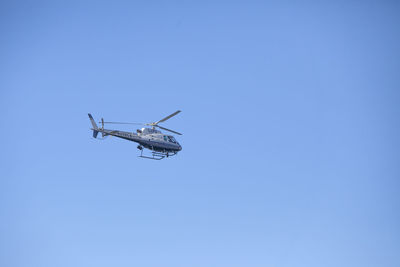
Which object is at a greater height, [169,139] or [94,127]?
[169,139]

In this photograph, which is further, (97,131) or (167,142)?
(167,142)

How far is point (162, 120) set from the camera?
63.4m

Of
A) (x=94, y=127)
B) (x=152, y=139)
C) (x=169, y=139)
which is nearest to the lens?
(x=94, y=127)

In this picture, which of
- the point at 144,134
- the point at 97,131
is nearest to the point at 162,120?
the point at 144,134

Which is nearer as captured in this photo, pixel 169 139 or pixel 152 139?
pixel 152 139

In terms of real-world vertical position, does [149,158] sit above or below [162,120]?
below

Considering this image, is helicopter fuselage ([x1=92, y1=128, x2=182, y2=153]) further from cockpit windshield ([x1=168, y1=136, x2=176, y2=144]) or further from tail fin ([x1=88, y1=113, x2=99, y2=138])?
tail fin ([x1=88, y1=113, x2=99, y2=138])

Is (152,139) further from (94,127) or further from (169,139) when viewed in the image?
(94,127)

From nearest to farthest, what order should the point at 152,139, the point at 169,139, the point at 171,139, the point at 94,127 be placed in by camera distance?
the point at 94,127 → the point at 152,139 → the point at 169,139 → the point at 171,139

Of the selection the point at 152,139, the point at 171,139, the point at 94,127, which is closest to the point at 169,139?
the point at 171,139

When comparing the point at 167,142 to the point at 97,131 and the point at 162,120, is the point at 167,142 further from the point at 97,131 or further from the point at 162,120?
the point at 97,131

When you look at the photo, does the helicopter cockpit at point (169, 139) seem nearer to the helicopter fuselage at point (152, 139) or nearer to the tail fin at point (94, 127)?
the helicopter fuselage at point (152, 139)

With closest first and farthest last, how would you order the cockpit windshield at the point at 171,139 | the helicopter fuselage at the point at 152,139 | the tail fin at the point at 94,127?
1. the tail fin at the point at 94,127
2. the helicopter fuselage at the point at 152,139
3. the cockpit windshield at the point at 171,139

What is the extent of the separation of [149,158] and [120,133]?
172 inches
